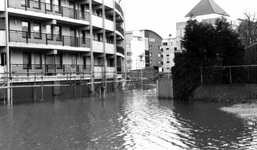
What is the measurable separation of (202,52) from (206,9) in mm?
58334

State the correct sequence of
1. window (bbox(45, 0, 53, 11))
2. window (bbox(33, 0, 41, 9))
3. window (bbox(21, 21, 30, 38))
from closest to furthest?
window (bbox(21, 21, 30, 38))
window (bbox(33, 0, 41, 9))
window (bbox(45, 0, 53, 11))

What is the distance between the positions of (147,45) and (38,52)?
2565 inches

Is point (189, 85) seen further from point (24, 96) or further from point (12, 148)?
point (12, 148)

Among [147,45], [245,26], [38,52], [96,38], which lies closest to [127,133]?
[38,52]

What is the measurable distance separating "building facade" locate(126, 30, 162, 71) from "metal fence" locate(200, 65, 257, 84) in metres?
53.2

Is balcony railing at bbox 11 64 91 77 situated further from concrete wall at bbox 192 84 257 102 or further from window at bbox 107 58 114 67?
concrete wall at bbox 192 84 257 102

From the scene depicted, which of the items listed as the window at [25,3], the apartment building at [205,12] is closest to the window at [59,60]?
the window at [25,3]

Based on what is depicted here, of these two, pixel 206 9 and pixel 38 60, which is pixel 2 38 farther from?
pixel 206 9

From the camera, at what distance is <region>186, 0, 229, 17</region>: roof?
79.6 m

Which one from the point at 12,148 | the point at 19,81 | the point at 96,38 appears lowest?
the point at 12,148

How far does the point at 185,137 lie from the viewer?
11617mm

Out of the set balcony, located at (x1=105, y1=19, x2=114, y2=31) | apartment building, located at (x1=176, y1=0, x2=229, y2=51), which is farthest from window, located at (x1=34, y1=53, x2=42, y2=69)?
apartment building, located at (x1=176, y1=0, x2=229, y2=51)

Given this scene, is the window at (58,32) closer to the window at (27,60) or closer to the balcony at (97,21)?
the window at (27,60)

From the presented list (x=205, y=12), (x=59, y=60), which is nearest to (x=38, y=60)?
(x=59, y=60)
